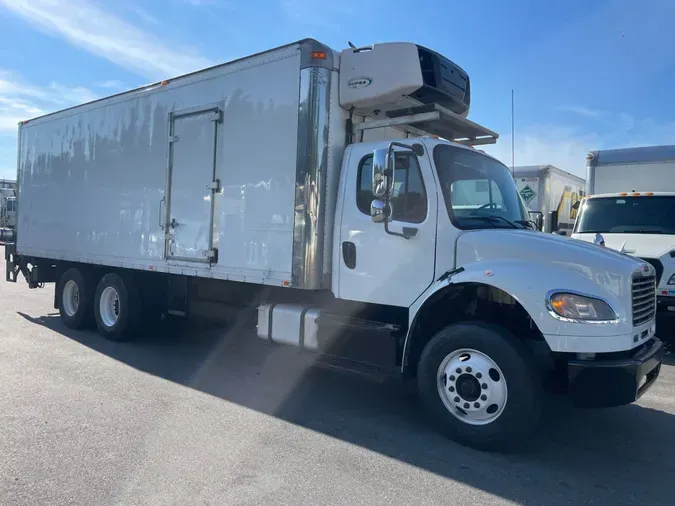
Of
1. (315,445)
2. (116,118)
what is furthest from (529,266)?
(116,118)

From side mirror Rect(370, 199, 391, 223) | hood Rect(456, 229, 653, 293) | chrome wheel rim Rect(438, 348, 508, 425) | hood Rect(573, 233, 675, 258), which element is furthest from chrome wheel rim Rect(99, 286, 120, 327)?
hood Rect(573, 233, 675, 258)

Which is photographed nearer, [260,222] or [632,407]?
[632,407]

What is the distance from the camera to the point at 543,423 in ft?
16.6

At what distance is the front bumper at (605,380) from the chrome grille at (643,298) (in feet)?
1.19

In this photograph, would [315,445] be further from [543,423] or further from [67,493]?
[543,423]

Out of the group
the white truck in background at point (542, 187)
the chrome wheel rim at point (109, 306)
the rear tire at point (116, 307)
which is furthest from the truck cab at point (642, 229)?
the chrome wheel rim at point (109, 306)

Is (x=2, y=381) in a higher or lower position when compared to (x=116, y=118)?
lower

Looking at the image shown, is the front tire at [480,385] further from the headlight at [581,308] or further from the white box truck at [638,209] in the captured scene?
the white box truck at [638,209]

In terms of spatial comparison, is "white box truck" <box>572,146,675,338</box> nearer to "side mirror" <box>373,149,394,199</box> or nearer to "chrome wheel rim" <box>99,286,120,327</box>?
"side mirror" <box>373,149,394,199</box>

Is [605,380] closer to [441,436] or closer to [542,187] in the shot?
[441,436]

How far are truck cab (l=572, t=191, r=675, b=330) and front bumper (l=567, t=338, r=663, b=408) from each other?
13.4ft

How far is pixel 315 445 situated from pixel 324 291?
191 cm

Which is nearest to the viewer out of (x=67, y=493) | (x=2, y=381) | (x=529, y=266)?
(x=67, y=493)

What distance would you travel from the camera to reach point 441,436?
15.3 feet
